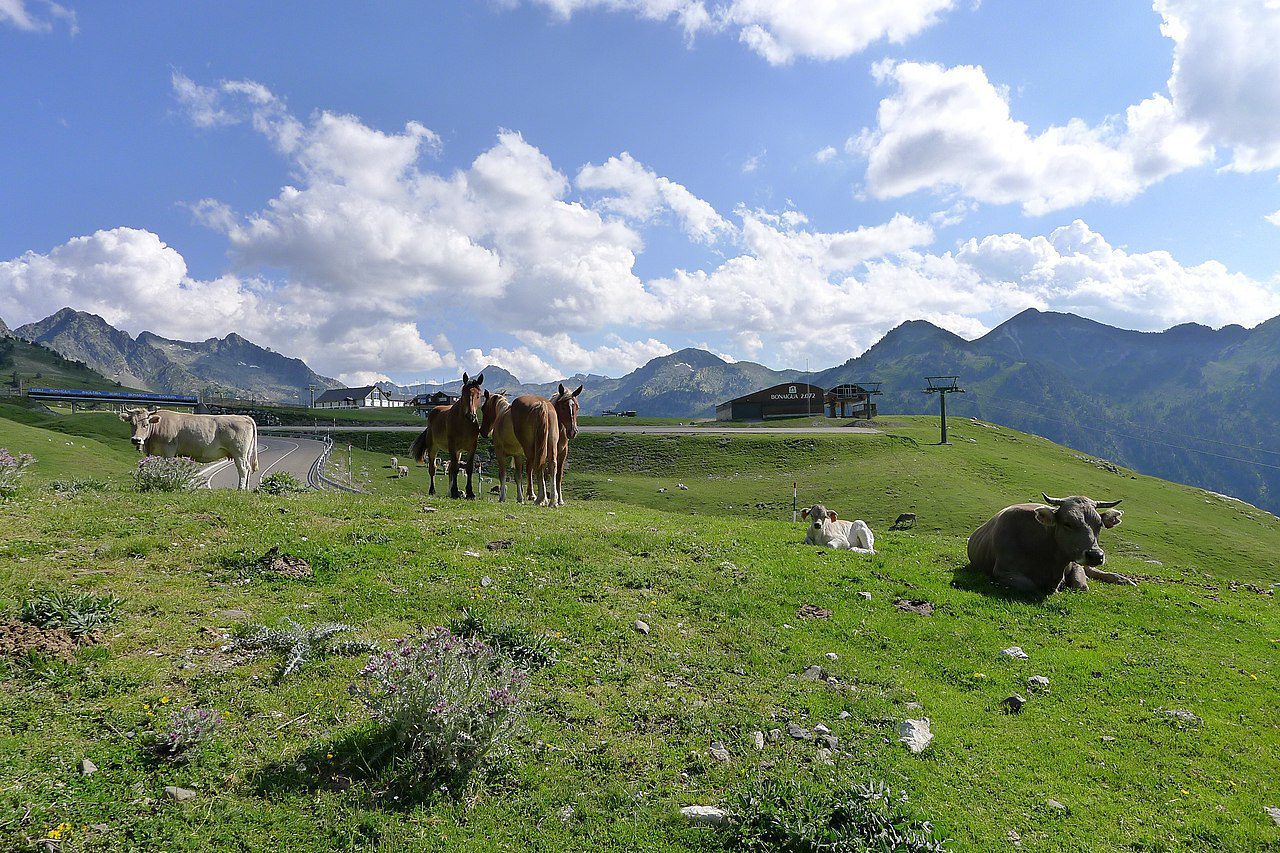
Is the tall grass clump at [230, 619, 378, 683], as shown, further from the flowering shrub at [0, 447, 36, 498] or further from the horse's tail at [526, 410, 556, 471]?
the horse's tail at [526, 410, 556, 471]

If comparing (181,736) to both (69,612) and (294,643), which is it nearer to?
(294,643)

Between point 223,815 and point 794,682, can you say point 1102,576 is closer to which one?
point 794,682

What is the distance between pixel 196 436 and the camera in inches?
703

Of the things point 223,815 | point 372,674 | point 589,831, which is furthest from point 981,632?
point 223,815

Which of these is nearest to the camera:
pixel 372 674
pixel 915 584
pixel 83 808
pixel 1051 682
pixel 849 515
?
pixel 83 808

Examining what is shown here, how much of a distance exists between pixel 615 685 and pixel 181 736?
4611mm

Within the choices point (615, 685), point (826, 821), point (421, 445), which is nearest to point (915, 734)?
point (826, 821)

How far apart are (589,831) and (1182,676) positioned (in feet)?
31.8

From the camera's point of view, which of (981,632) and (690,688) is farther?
(981,632)

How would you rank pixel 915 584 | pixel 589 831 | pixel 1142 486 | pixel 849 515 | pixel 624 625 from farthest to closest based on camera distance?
pixel 1142 486
pixel 849 515
pixel 915 584
pixel 624 625
pixel 589 831

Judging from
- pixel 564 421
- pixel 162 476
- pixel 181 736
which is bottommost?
pixel 181 736

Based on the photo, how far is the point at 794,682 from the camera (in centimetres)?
827

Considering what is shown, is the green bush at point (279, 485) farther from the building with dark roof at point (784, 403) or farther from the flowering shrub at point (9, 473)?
the building with dark roof at point (784, 403)

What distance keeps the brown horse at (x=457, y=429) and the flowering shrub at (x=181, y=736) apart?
13.8 m
